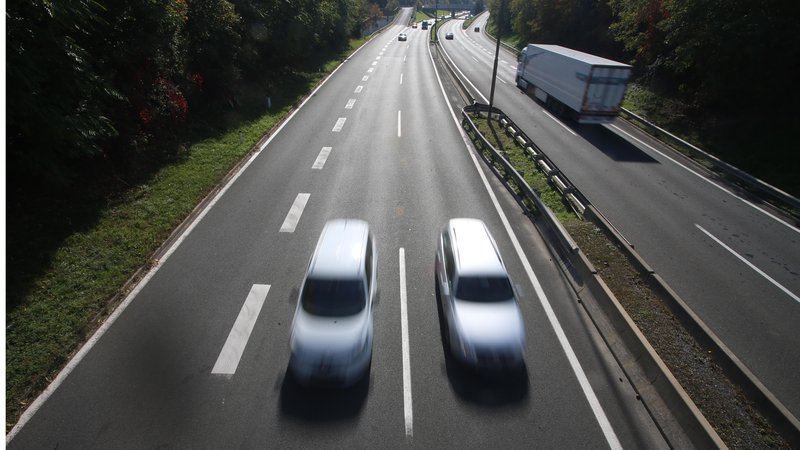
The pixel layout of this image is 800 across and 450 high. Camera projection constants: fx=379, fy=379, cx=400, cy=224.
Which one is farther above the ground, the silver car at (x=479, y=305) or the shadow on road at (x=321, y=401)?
the silver car at (x=479, y=305)

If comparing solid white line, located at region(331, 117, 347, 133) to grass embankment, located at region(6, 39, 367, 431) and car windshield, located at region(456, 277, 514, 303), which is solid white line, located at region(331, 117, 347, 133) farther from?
car windshield, located at region(456, 277, 514, 303)

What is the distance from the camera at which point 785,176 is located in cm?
1756

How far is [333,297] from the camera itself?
7.93m

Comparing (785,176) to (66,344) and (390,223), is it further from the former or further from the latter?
(66,344)

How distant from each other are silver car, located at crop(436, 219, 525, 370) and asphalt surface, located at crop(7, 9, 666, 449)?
0.54 meters

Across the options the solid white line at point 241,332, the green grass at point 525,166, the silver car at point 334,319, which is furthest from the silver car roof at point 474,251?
the green grass at point 525,166

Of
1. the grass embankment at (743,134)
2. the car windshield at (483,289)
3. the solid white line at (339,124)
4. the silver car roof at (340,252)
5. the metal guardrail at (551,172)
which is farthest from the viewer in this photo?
the solid white line at (339,124)

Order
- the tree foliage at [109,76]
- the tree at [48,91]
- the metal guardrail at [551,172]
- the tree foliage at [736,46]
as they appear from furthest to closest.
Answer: the tree foliage at [736,46] < the metal guardrail at [551,172] < the tree foliage at [109,76] < the tree at [48,91]

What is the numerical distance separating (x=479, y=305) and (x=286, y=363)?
430 centimetres

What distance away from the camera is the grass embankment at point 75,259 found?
784cm

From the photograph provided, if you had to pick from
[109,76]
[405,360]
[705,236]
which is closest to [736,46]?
[705,236]

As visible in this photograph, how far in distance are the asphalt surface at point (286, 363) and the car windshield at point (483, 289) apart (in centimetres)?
125

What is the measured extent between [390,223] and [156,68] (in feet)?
39.9

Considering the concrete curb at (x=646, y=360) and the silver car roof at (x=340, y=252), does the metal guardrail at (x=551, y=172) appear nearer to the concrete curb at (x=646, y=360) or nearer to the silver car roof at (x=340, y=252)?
the concrete curb at (x=646, y=360)
